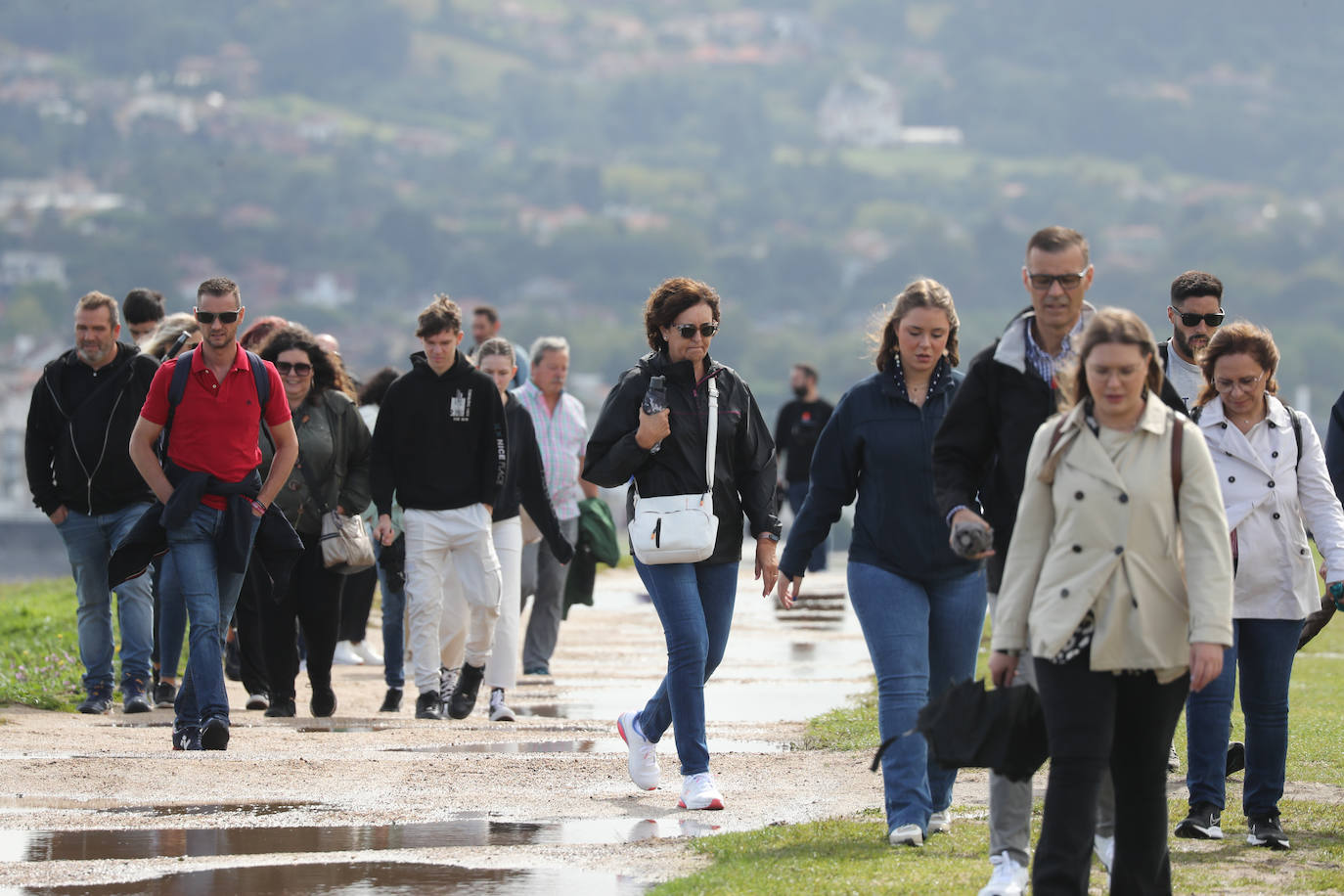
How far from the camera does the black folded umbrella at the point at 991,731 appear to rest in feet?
18.6

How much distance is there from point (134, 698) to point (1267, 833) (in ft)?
19.9

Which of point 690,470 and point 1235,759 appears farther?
point 1235,759

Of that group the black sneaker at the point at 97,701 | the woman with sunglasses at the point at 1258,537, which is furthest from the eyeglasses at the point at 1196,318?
the black sneaker at the point at 97,701

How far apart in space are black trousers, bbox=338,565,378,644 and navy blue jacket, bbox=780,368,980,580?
623cm

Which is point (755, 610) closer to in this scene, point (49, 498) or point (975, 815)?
point (49, 498)

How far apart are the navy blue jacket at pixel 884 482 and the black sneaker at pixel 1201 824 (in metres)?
1.17

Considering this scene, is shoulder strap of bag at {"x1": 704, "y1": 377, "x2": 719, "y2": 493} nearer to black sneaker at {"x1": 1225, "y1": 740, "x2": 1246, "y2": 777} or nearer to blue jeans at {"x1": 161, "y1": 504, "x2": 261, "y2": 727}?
blue jeans at {"x1": 161, "y1": 504, "x2": 261, "y2": 727}

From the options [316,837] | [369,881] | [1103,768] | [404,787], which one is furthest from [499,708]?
[1103,768]

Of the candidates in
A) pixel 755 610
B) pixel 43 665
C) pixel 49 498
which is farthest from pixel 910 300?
pixel 755 610

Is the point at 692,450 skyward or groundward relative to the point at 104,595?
skyward

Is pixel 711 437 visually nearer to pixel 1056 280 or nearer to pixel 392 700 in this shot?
pixel 1056 280

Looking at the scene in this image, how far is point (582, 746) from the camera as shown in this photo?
968 cm

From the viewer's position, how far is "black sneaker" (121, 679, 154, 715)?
10.8 m

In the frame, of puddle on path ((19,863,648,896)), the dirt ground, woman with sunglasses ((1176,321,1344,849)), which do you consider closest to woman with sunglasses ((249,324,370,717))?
the dirt ground
